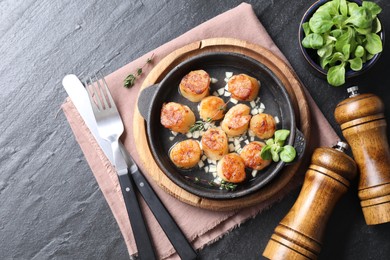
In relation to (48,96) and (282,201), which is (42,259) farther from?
(282,201)

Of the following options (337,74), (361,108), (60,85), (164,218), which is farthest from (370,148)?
(60,85)

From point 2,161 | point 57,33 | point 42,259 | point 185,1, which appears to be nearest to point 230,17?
point 185,1

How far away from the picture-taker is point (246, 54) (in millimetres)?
2096

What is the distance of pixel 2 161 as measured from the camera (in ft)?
7.50

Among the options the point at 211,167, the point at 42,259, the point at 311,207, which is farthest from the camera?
the point at 42,259

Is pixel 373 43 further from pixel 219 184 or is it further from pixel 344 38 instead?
pixel 219 184

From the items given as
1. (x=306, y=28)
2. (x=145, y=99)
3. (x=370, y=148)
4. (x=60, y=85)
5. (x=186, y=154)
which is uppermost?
(x=60, y=85)

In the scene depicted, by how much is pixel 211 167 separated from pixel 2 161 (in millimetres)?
1047

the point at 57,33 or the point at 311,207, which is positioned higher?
the point at 57,33

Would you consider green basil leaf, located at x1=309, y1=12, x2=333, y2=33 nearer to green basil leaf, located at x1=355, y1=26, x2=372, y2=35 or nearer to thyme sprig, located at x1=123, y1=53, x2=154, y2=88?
green basil leaf, located at x1=355, y1=26, x2=372, y2=35

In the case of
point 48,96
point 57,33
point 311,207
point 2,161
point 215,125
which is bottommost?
point 311,207

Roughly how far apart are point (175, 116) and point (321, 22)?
0.72 metres

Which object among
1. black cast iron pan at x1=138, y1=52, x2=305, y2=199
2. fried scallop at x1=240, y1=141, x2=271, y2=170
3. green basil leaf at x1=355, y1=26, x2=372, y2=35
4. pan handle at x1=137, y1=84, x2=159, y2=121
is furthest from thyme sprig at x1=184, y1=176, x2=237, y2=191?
green basil leaf at x1=355, y1=26, x2=372, y2=35

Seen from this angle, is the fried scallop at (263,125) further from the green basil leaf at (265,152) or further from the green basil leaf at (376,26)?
the green basil leaf at (376,26)
